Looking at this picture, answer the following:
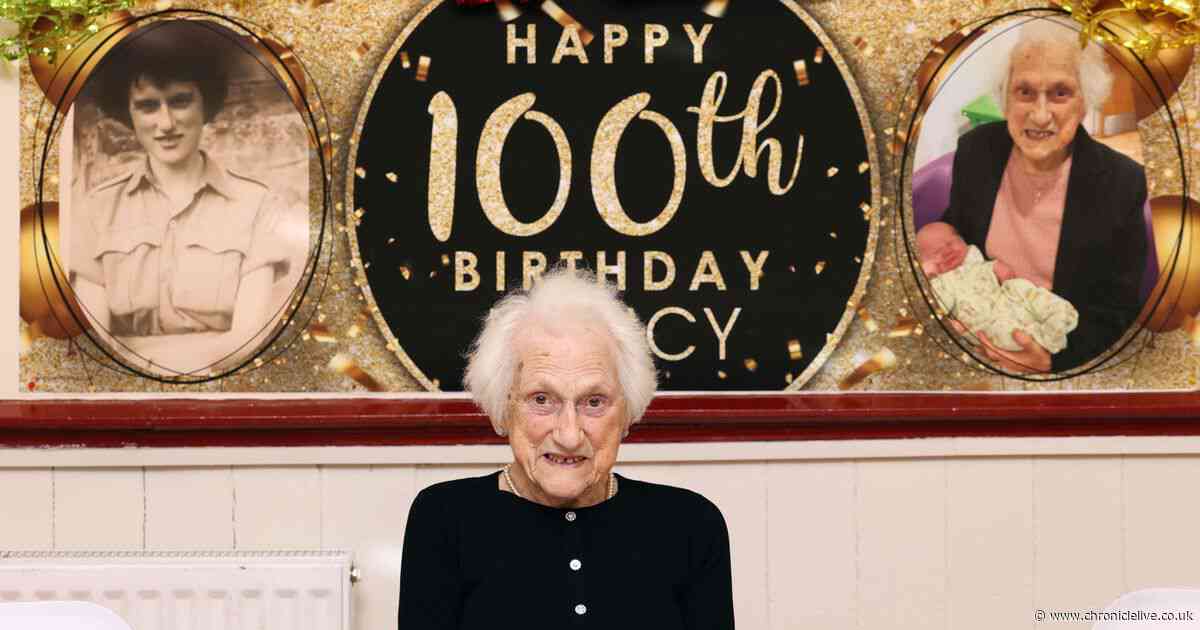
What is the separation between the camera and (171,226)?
2.51 m

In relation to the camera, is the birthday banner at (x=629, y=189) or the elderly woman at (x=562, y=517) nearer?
the elderly woman at (x=562, y=517)

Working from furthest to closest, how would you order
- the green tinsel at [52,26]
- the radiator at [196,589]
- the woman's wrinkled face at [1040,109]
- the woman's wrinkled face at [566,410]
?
the woman's wrinkled face at [1040,109]
the green tinsel at [52,26]
the radiator at [196,589]
the woman's wrinkled face at [566,410]

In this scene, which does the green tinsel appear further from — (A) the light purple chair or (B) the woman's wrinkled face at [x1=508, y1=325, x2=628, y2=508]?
(A) the light purple chair

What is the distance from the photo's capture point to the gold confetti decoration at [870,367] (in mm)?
2557

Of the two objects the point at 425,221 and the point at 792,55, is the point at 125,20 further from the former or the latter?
the point at 792,55

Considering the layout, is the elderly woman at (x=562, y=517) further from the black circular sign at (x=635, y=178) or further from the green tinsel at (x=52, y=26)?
the green tinsel at (x=52, y=26)

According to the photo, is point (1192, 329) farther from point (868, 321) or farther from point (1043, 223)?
point (868, 321)

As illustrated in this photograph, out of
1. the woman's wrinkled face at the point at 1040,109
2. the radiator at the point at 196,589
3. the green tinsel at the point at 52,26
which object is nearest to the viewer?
the radiator at the point at 196,589

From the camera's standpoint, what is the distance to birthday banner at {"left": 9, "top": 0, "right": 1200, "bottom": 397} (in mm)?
→ 2504

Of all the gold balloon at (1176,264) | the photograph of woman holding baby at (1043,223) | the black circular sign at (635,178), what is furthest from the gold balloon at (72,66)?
the gold balloon at (1176,264)

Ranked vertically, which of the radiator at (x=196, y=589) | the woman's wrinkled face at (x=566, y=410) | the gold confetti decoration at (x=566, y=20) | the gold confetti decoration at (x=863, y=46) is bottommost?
the radiator at (x=196, y=589)

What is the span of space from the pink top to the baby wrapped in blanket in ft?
0.08

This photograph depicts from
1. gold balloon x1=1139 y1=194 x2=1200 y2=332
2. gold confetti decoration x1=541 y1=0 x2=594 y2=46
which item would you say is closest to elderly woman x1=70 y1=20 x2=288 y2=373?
gold confetti decoration x1=541 y1=0 x2=594 y2=46

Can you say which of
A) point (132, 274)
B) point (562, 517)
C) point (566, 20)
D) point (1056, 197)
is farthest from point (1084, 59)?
point (132, 274)
